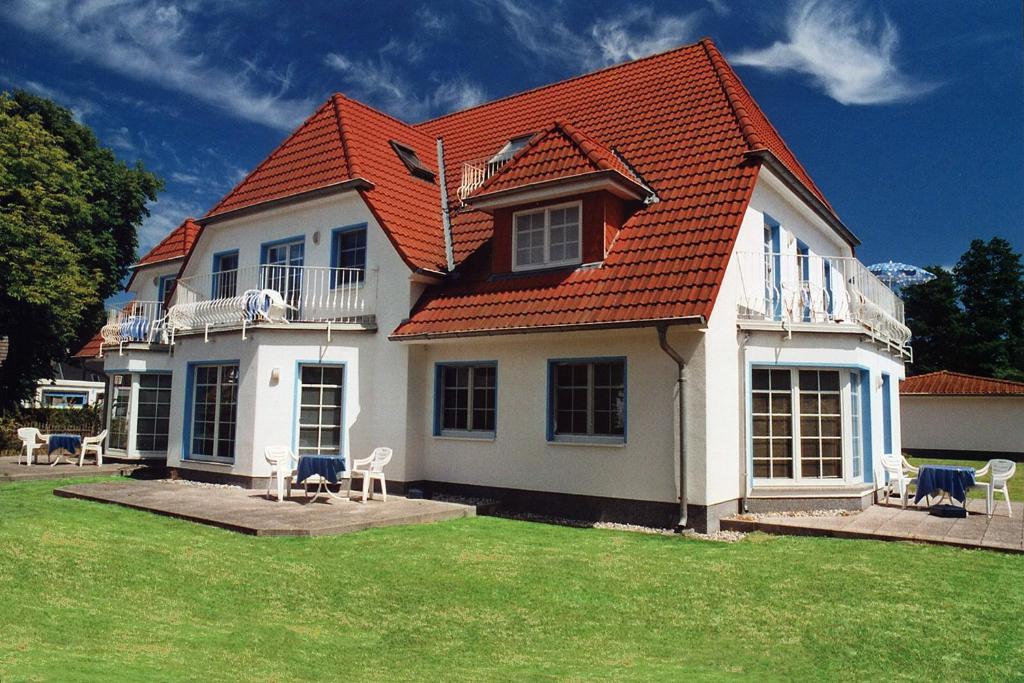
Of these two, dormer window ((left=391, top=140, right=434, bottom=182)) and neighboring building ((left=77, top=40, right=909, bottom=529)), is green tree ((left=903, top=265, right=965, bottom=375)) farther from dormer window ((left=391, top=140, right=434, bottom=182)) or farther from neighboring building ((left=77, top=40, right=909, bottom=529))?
dormer window ((left=391, top=140, right=434, bottom=182))

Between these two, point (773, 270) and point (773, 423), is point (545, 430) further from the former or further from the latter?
point (773, 270)

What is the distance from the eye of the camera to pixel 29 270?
23703 millimetres

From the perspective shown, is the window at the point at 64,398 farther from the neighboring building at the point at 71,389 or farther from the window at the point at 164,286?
the window at the point at 164,286

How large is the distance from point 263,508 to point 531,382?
16.8 ft

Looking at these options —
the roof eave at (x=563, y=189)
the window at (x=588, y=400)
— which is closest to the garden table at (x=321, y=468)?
the window at (x=588, y=400)

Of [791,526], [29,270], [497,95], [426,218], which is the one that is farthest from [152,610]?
[29,270]

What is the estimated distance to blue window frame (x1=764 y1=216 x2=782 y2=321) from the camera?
13.7 m

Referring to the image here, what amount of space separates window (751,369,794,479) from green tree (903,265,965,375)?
4330 centimetres

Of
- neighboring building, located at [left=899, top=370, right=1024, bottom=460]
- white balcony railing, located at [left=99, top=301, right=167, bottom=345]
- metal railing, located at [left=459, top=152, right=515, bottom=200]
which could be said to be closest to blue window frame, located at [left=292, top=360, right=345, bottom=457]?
metal railing, located at [left=459, top=152, right=515, bottom=200]

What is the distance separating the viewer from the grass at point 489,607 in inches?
223

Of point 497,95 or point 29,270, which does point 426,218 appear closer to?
point 497,95

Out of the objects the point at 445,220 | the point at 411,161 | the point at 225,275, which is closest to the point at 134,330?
the point at 225,275

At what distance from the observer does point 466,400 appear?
47.5 ft

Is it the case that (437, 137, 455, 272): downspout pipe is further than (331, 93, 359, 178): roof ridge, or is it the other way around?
(331, 93, 359, 178): roof ridge
